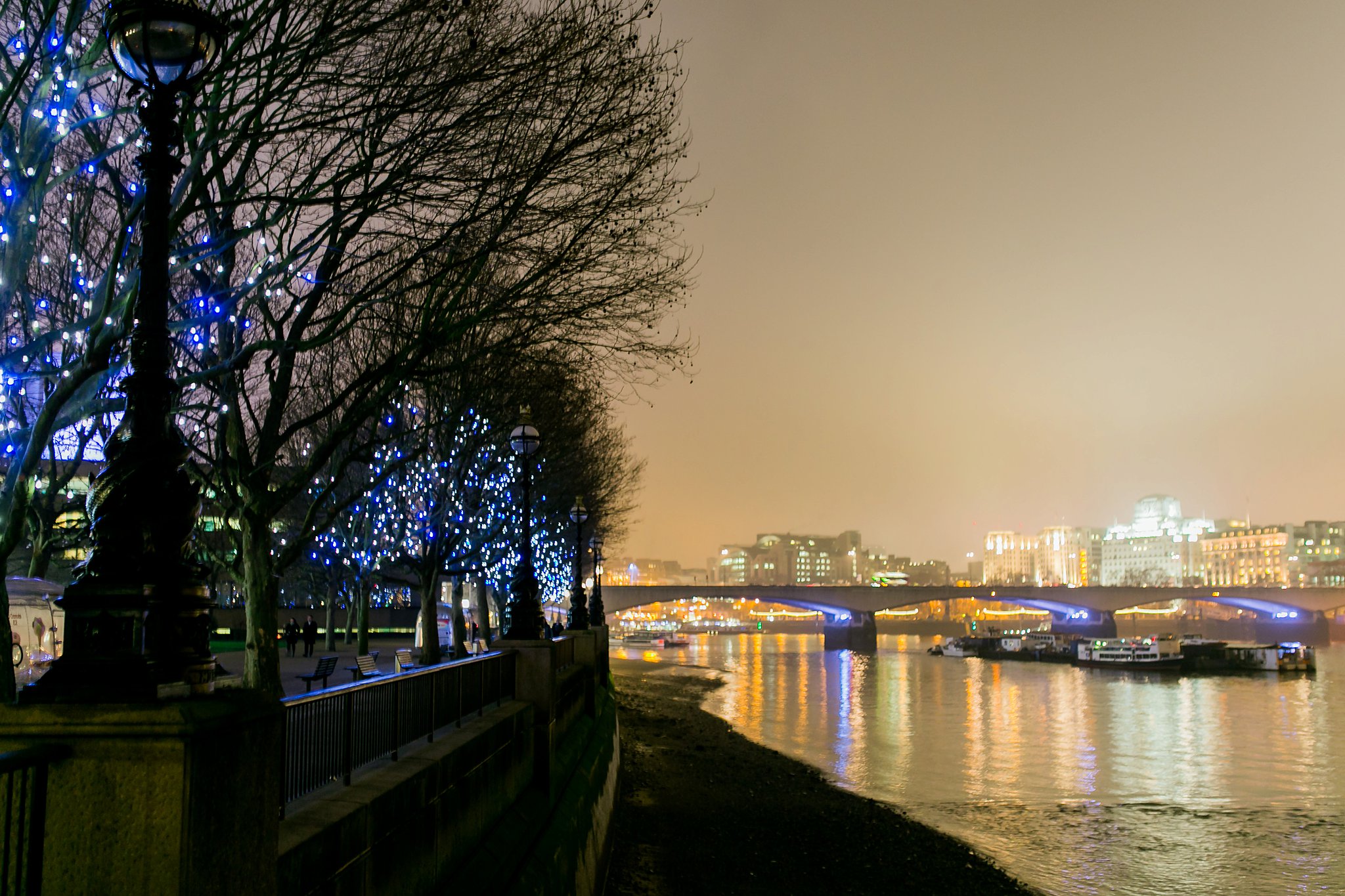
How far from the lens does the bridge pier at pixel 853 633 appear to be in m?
125

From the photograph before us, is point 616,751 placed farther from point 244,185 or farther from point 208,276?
point 244,185

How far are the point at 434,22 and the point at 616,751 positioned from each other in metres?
18.3

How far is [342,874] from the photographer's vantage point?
20.8 feet

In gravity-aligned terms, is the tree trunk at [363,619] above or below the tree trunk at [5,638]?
below

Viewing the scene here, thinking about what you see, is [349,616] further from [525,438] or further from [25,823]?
[25,823]

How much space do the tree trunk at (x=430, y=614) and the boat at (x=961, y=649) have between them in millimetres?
87783

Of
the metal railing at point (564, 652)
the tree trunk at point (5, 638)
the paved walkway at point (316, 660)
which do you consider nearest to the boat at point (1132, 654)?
the paved walkway at point (316, 660)

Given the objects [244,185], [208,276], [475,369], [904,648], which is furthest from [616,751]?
[904,648]

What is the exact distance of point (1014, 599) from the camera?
127 metres

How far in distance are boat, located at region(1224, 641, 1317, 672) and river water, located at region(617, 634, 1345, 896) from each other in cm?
776

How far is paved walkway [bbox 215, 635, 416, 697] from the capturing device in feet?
89.4

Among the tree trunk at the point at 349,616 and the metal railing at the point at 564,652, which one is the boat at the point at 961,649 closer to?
the tree trunk at the point at 349,616

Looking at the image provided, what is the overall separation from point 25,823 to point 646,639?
156869 millimetres

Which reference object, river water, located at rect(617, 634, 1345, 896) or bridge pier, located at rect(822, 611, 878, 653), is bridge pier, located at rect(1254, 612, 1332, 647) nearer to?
bridge pier, located at rect(822, 611, 878, 653)
